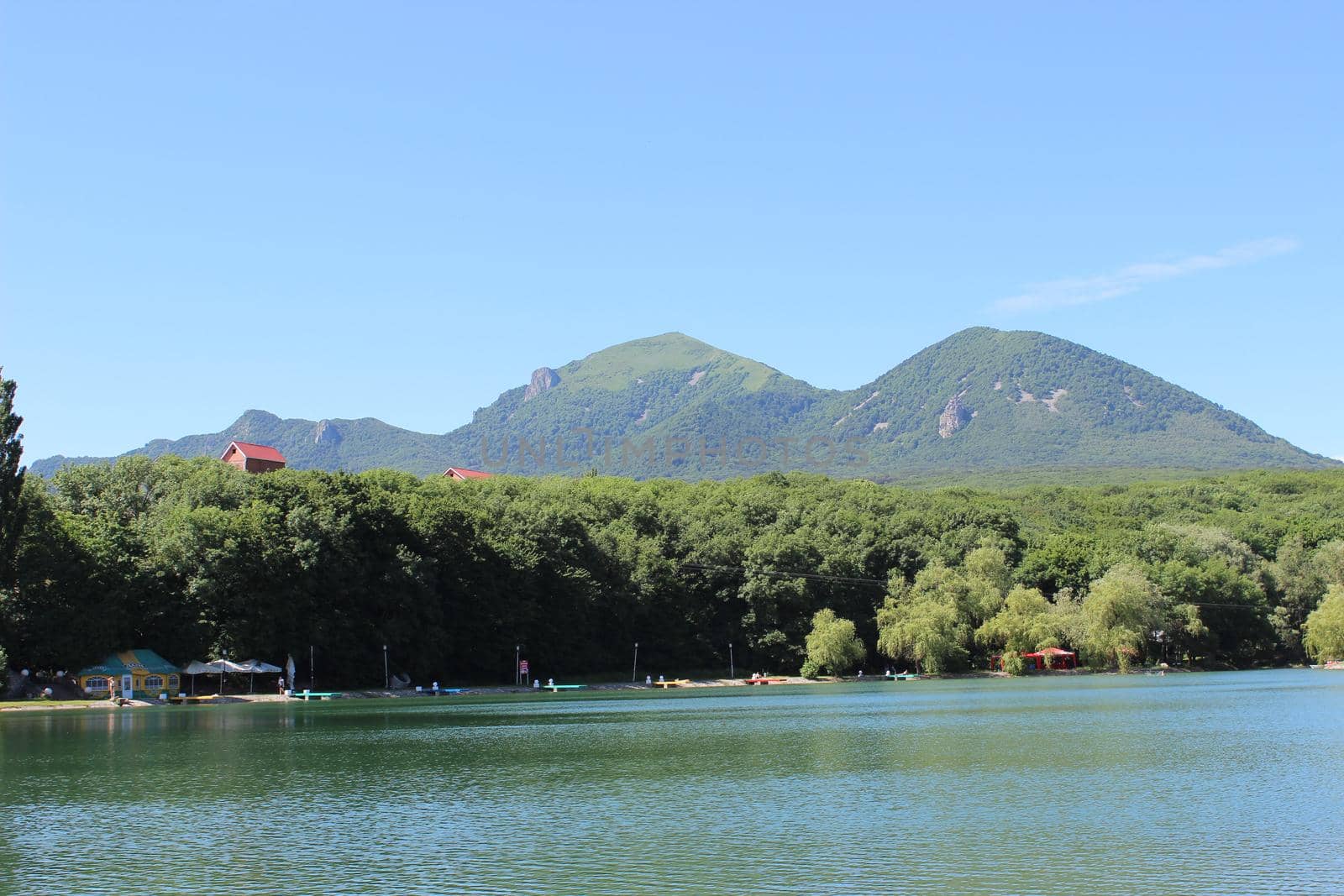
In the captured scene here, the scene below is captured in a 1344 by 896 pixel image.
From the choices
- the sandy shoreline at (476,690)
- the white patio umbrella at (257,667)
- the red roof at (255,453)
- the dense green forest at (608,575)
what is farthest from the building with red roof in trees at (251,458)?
the white patio umbrella at (257,667)

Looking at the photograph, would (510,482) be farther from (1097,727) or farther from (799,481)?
(1097,727)

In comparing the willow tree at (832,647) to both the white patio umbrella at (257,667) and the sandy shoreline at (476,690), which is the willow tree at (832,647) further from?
the white patio umbrella at (257,667)

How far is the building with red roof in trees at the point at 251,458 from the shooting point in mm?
106750

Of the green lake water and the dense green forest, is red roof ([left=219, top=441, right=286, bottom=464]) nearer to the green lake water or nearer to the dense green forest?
the dense green forest

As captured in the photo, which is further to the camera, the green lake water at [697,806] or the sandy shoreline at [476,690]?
the sandy shoreline at [476,690]

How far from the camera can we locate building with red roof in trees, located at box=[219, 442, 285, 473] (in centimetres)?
10675

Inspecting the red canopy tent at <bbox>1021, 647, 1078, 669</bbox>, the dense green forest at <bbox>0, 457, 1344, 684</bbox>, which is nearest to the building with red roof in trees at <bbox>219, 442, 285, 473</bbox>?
the dense green forest at <bbox>0, 457, 1344, 684</bbox>

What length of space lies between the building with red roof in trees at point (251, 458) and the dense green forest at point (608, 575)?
17333 mm

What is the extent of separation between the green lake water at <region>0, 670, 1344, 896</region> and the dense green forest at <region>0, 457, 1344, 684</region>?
21.1 meters

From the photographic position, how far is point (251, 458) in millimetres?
107312

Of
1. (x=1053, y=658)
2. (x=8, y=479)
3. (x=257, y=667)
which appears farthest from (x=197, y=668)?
(x=1053, y=658)

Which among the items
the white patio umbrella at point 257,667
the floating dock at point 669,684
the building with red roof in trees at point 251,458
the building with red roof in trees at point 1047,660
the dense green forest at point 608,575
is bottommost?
the floating dock at point 669,684

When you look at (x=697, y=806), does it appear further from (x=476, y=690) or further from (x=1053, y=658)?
(x=1053, y=658)

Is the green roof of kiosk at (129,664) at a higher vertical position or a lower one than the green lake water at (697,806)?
higher
